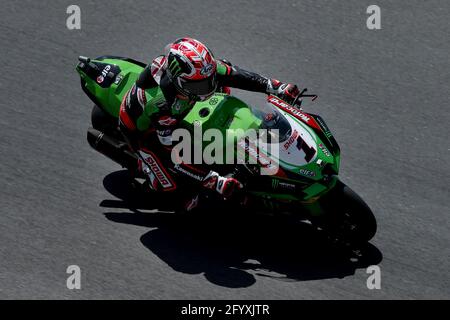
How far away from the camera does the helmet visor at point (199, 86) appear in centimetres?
998

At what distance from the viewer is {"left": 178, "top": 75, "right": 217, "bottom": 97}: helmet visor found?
9984 mm

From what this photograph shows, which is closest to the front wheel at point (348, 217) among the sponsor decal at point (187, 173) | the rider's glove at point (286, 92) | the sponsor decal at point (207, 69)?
the rider's glove at point (286, 92)

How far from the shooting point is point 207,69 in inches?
394

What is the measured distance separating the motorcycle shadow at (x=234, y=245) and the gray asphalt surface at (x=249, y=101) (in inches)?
0.8

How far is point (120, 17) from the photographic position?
1366 cm

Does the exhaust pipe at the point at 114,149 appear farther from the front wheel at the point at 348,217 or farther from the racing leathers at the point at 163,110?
the front wheel at the point at 348,217

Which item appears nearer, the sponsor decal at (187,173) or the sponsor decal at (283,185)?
the sponsor decal at (283,185)

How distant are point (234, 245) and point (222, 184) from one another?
3.39 ft

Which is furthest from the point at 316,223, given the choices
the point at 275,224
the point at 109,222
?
the point at 109,222

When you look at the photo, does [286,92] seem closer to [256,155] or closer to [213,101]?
[213,101]

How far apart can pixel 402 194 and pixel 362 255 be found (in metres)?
1.23

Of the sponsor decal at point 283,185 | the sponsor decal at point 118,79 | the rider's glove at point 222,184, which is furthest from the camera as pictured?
the sponsor decal at point 118,79

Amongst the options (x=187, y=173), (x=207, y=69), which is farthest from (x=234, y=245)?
(x=207, y=69)

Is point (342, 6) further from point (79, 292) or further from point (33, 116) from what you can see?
point (79, 292)
